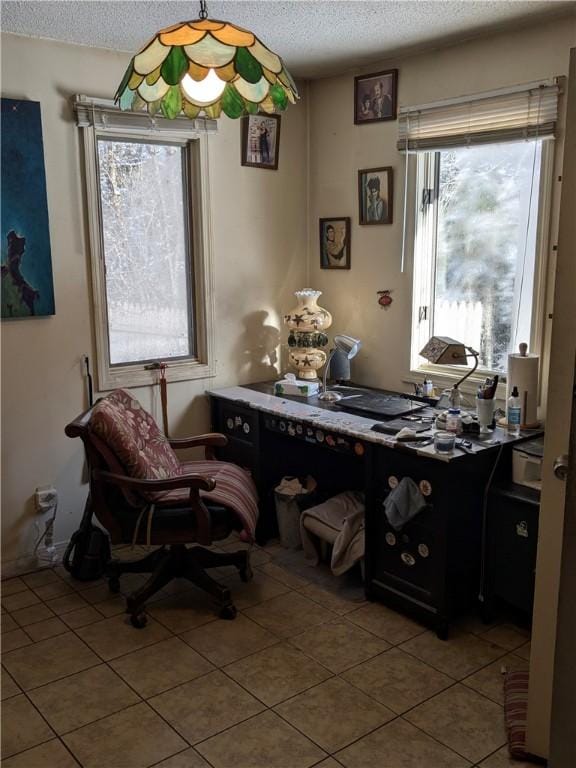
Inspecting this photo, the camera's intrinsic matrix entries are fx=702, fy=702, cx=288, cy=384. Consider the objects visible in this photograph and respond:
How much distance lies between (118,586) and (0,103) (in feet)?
7.53

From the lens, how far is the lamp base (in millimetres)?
3693

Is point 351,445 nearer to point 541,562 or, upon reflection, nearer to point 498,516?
point 498,516

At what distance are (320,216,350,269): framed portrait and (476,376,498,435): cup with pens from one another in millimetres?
1320

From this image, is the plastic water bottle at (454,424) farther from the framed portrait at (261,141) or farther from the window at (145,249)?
the framed portrait at (261,141)

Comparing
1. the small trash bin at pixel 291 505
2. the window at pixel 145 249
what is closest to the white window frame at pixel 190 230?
the window at pixel 145 249

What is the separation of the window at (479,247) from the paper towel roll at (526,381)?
0.18 meters

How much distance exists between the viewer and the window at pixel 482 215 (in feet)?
10.3

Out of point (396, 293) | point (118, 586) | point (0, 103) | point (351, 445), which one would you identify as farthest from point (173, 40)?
point (118, 586)

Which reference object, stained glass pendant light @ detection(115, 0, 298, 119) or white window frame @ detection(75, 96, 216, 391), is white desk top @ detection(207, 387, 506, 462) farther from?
stained glass pendant light @ detection(115, 0, 298, 119)

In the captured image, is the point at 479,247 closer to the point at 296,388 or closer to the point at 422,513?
the point at 296,388

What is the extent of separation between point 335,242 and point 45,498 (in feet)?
7.05

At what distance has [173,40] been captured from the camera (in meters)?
2.05

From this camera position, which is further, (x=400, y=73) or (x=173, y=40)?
(x=400, y=73)

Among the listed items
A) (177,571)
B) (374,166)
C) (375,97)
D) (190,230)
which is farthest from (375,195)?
(177,571)
